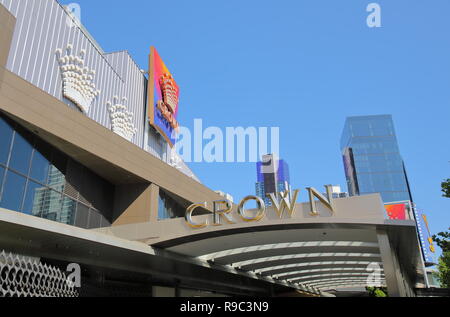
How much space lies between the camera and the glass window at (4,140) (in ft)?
48.5

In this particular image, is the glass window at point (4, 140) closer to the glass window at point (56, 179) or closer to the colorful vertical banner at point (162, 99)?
the glass window at point (56, 179)

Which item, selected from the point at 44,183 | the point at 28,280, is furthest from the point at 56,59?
the point at 28,280

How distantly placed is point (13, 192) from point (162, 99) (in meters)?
17.6

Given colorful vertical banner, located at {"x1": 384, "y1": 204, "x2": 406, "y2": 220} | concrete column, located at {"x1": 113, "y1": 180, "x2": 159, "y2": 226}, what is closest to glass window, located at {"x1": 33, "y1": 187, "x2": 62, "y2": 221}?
concrete column, located at {"x1": 113, "y1": 180, "x2": 159, "y2": 226}

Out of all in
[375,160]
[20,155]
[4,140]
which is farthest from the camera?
[375,160]

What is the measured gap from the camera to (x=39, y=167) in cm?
1692

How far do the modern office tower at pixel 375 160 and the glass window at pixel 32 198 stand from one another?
13332cm

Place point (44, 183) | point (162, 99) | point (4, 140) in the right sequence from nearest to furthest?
point (4, 140) → point (44, 183) → point (162, 99)

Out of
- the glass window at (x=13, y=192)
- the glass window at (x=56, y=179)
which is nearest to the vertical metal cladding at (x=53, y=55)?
the glass window at (x=56, y=179)

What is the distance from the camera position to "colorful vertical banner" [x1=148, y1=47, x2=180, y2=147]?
95.2 feet

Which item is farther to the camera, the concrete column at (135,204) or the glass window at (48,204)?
the concrete column at (135,204)

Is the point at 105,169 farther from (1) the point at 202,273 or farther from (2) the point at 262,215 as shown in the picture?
(2) the point at 262,215

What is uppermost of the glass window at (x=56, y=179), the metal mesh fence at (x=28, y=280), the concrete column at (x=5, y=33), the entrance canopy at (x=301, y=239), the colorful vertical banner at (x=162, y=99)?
the colorful vertical banner at (x=162, y=99)

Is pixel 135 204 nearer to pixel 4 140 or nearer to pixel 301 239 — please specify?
pixel 4 140
